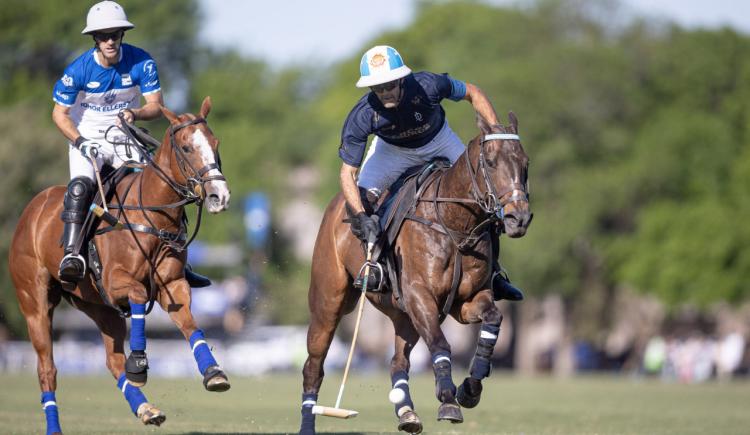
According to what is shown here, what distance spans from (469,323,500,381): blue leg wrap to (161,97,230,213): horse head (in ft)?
8.44

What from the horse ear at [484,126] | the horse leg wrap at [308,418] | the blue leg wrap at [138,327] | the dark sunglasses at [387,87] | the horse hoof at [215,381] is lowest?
the horse leg wrap at [308,418]

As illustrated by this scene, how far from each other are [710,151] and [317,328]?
38317 mm

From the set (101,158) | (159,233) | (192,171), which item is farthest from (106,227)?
(192,171)

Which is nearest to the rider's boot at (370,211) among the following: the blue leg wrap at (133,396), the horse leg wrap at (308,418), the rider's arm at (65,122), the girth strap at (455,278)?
the girth strap at (455,278)

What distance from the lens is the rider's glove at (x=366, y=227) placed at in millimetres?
11195

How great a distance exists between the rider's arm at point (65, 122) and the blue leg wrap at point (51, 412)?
8.53ft

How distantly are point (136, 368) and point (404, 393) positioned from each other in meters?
2.46

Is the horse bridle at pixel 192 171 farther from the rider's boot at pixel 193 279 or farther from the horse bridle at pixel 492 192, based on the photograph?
the horse bridle at pixel 492 192

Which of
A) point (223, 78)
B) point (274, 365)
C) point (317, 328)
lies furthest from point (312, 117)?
point (317, 328)

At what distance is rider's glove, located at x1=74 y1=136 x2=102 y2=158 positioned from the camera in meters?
12.1

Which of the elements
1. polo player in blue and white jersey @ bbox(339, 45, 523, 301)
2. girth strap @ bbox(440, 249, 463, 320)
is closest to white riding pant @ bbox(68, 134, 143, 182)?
polo player in blue and white jersey @ bbox(339, 45, 523, 301)

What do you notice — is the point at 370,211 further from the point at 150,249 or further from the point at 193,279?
the point at 150,249

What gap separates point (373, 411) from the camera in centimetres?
1917

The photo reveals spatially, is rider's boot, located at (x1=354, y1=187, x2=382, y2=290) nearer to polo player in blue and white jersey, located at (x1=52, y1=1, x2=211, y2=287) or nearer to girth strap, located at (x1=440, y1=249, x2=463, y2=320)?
girth strap, located at (x1=440, y1=249, x2=463, y2=320)
